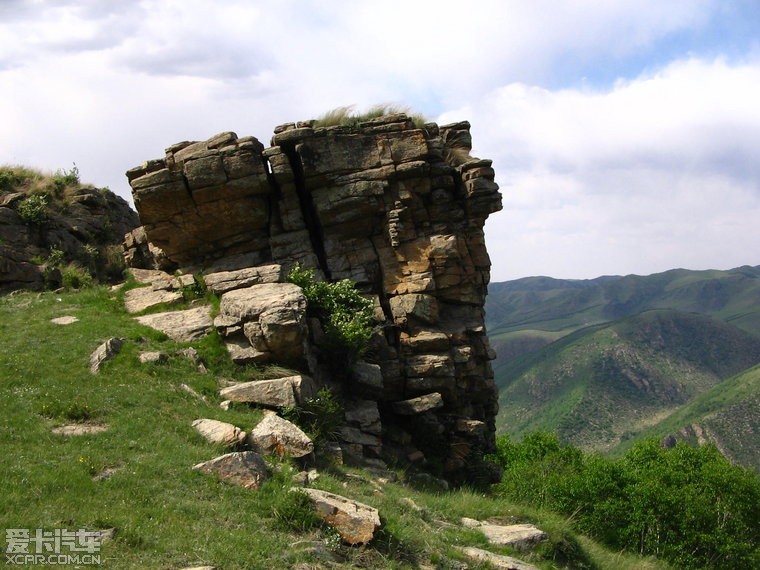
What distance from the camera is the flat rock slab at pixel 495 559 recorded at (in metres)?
14.4

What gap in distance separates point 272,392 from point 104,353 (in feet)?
19.3

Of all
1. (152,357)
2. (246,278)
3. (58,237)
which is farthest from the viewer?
(58,237)

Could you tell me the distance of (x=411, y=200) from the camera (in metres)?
27.3

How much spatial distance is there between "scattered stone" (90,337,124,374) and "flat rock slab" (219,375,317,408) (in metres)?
4.02

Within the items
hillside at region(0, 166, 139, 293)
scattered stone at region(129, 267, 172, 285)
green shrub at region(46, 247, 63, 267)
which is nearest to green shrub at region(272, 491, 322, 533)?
scattered stone at region(129, 267, 172, 285)

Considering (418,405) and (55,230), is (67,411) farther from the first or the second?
(55,230)

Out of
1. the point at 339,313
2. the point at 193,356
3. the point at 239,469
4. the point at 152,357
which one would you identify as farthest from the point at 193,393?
the point at 339,313

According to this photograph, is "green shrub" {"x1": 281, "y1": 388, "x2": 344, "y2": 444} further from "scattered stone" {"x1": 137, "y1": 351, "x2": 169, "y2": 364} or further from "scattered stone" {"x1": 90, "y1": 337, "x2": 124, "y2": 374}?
"scattered stone" {"x1": 90, "y1": 337, "x2": 124, "y2": 374}

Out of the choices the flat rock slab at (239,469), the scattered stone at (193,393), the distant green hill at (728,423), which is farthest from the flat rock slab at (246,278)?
the distant green hill at (728,423)

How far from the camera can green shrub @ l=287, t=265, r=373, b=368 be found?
22828 mm

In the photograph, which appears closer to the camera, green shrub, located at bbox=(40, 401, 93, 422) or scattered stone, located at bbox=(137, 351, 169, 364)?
green shrub, located at bbox=(40, 401, 93, 422)

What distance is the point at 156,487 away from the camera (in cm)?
1347

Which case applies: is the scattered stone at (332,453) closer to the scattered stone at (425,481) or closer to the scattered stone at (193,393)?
the scattered stone at (425,481)

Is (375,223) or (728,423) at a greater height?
(375,223)
